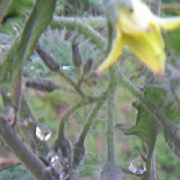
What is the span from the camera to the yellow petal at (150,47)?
0.32 metres

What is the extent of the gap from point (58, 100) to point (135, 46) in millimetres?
350

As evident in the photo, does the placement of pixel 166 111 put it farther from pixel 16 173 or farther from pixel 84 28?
pixel 16 173

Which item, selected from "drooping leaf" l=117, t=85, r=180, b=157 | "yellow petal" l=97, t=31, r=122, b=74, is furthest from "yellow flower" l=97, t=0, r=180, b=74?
"drooping leaf" l=117, t=85, r=180, b=157

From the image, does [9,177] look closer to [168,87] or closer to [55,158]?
[55,158]

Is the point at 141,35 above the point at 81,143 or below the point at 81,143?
above

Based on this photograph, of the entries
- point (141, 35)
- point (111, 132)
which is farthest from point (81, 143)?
point (141, 35)

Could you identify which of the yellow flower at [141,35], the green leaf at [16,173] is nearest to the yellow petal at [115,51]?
the yellow flower at [141,35]

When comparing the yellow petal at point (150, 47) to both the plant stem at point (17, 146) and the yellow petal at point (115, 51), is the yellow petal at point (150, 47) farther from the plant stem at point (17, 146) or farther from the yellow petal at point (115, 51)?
the plant stem at point (17, 146)

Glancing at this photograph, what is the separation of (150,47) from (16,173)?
0.34 m

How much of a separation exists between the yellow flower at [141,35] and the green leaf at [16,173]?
0.98 feet

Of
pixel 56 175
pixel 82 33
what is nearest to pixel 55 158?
pixel 56 175

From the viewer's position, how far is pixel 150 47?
0.33 meters

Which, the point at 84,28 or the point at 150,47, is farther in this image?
the point at 84,28

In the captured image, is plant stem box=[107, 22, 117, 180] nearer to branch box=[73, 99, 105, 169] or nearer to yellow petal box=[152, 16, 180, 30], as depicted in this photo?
branch box=[73, 99, 105, 169]
